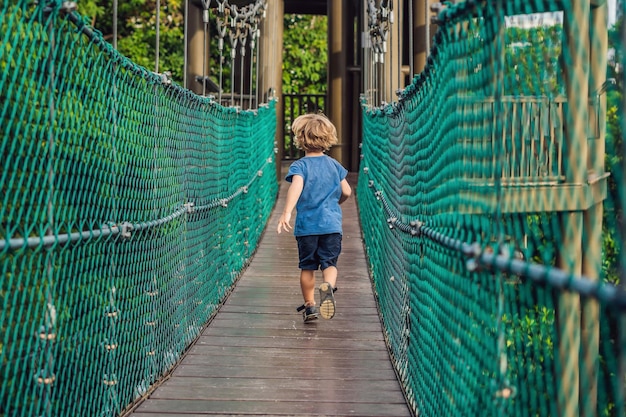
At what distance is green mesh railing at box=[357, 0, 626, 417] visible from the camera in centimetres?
230

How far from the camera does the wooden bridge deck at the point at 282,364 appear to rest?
13.2ft

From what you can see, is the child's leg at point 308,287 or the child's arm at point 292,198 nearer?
the child's arm at point 292,198

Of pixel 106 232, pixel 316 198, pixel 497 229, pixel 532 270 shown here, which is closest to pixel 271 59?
pixel 316 198

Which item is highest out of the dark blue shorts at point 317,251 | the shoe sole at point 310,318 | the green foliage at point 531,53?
the green foliage at point 531,53

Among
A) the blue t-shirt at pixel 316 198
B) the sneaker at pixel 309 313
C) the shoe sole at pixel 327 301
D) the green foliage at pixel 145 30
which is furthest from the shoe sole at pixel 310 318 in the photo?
the green foliage at pixel 145 30

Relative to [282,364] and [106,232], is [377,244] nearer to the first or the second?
[282,364]

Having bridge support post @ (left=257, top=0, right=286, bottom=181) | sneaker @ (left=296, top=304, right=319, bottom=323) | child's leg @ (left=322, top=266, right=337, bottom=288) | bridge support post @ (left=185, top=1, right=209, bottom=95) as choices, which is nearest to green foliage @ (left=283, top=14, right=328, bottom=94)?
bridge support post @ (left=257, top=0, right=286, bottom=181)

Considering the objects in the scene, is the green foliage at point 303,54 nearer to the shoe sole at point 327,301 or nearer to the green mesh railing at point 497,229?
the shoe sole at point 327,301

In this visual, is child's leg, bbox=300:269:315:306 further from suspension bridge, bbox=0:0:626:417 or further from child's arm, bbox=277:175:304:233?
child's arm, bbox=277:175:304:233

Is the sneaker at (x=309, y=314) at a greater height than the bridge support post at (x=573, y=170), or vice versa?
the bridge support post at (x=573, y=170)

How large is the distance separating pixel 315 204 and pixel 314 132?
0.44 meters

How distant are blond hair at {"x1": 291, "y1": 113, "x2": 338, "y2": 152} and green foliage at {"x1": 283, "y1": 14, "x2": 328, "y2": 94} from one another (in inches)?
706

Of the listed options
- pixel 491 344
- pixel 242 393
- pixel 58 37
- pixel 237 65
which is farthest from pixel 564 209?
pixel 237 65

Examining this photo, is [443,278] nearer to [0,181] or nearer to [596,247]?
[596,247]
